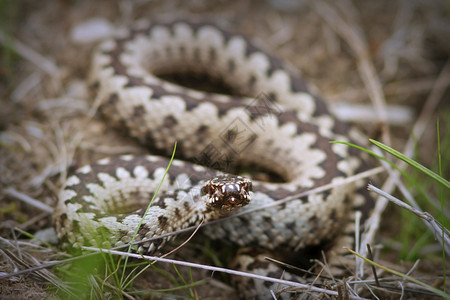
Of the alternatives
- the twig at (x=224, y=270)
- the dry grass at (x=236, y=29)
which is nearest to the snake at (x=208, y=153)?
the twig at (x=224, y=270)

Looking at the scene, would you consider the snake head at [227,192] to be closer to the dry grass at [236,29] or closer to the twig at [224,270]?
the twig at [224,270]

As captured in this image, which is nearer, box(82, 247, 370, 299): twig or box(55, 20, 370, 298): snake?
box(82, 247, 370, 299): twig

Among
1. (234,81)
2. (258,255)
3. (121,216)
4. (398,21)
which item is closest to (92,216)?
(121,216)

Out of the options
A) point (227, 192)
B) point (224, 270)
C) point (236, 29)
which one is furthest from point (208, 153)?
point (236, 29)

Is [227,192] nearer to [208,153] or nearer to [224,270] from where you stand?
[224,270]

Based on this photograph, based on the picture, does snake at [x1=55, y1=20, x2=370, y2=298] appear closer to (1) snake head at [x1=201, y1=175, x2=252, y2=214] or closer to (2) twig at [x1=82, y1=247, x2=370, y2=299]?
(1) snake head at [x1=201, y1=175, x2=252, y2=214]

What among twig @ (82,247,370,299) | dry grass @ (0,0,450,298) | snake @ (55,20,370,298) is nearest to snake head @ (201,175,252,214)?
snake @ (55,20,370,298)
